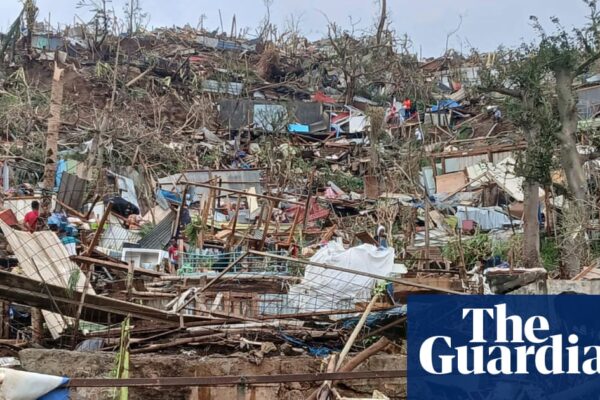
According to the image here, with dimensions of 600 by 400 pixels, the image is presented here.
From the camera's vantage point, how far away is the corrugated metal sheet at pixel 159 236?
10.8m

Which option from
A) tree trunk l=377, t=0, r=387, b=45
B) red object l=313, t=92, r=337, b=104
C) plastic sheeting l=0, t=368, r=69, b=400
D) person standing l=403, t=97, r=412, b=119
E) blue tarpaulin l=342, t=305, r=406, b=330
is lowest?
plastic sheeting l=0, t=368, r=69, b=400

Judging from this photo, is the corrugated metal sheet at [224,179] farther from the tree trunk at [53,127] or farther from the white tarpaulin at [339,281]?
the white tarpaulin at [339,281]

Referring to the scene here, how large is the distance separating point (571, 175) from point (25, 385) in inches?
333

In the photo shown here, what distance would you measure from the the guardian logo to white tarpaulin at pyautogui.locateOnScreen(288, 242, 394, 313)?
1.51 metres

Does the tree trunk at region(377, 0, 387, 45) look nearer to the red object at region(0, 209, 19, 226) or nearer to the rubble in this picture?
the rubble

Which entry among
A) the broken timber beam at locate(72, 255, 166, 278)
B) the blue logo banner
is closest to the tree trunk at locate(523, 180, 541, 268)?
the blue logo banner

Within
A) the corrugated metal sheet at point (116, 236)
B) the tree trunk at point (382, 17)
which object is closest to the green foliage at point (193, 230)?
the corrugated metal sheet at point (116, 236)

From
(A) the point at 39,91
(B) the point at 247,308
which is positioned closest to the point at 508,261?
(B) the point at 247,308

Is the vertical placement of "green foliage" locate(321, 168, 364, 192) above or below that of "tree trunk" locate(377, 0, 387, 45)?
below

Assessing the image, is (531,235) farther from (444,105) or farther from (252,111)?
(444,105)

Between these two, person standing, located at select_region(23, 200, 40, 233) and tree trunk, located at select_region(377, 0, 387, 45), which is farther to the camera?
tree trunk, located at select_region(377, 0, 387, 45)

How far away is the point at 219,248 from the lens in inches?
413

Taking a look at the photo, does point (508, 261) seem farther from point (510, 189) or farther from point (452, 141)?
point (452, 141)

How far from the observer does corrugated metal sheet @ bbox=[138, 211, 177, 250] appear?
35.6 feet
